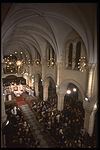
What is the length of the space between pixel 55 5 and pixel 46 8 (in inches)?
30.1

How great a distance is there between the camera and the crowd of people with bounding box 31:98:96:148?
42.9 feet

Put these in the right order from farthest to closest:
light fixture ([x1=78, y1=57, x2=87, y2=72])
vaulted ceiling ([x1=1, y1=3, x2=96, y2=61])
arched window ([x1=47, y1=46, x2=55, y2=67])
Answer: arched window ([x1=47, y1=46, x2=55, y2=67]), light fixture ([x1=78, y1=57, x2=87, y2=72]), vaulted ceiling ([x1=1, y1=3, x2=96, y2=61])

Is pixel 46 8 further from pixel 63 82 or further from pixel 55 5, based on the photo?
pixel 63 82

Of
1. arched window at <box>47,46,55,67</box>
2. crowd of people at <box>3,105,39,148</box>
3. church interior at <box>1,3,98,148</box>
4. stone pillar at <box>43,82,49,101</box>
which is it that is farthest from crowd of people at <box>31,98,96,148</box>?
arched window at <box>47,46,55,67</box>

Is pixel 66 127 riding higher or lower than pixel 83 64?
lower

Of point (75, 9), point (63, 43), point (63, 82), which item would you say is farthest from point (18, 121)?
point (75, 9)

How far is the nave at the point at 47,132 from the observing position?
42.9ft

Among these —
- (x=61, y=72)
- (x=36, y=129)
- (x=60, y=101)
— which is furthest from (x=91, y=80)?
(x=36, y=129)

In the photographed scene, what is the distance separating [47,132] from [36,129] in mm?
1434

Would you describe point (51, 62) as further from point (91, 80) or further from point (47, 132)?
point (47, 132)

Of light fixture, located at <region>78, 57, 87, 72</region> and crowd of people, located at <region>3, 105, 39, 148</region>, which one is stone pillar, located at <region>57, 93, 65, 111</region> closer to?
crowd of people, located at <region>3, 105, 39, 148</region>

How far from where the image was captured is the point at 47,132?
608 inches

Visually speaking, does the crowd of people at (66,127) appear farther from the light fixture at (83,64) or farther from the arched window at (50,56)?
the arched window at (50,56)

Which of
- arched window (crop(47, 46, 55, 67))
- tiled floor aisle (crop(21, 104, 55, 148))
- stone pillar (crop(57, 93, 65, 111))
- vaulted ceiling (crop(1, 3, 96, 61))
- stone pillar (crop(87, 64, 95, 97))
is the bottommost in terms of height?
tiled floor aisle (crop(21, 104, 55, 148))
